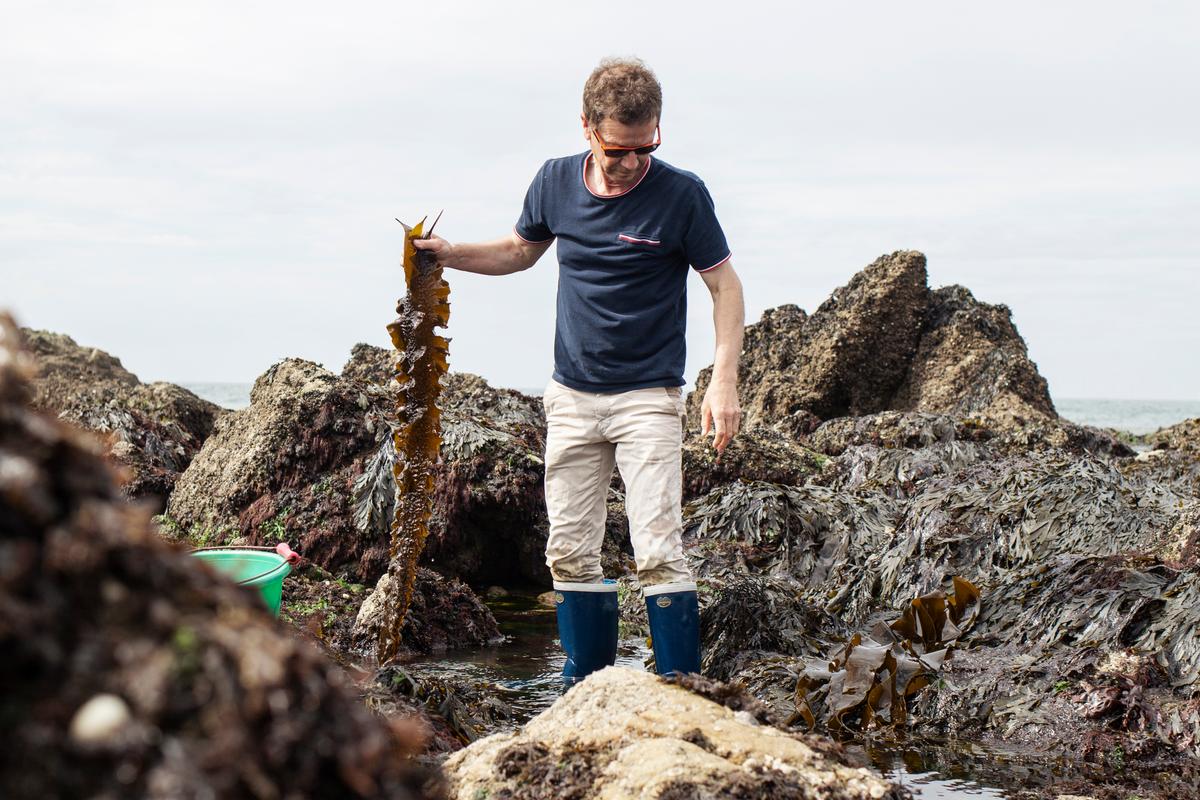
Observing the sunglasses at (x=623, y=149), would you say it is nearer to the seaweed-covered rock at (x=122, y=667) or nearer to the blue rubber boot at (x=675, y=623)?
the blue rubber boot at (x=675, y=623)

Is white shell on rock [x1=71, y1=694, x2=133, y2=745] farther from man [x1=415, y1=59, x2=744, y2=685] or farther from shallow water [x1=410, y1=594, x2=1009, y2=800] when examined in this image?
man [x1=415, y1=59, x2=744, y2=685]

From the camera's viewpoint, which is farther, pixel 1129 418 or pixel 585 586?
pixel 1129 418

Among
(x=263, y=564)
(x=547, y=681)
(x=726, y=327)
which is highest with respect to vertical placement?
(x=726, y=327)

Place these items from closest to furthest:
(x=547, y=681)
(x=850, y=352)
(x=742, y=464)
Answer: (x=547, y=681)
(x=742, y=464)
(x=850, y=352)

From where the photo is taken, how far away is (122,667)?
3.14 feet

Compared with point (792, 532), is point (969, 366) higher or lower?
higher

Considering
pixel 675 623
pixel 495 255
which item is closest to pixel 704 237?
pixel 495 255

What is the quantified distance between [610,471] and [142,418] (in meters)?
6.55

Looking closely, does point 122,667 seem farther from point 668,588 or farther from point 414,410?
point 414,410

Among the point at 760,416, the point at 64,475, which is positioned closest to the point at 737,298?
the point at 64,475

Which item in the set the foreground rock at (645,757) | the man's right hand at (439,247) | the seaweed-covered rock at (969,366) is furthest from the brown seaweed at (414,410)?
the seaweed-covered rock at (969,366)

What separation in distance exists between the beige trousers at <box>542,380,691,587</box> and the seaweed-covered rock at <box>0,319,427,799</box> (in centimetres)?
322

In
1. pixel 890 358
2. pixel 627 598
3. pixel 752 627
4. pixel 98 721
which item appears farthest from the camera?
pixel 890 358

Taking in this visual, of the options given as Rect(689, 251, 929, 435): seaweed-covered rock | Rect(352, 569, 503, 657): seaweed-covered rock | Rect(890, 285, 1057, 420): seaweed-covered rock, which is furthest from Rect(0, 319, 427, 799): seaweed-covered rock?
Rect(689, 251, 929, 435): seaweed-covered rock
